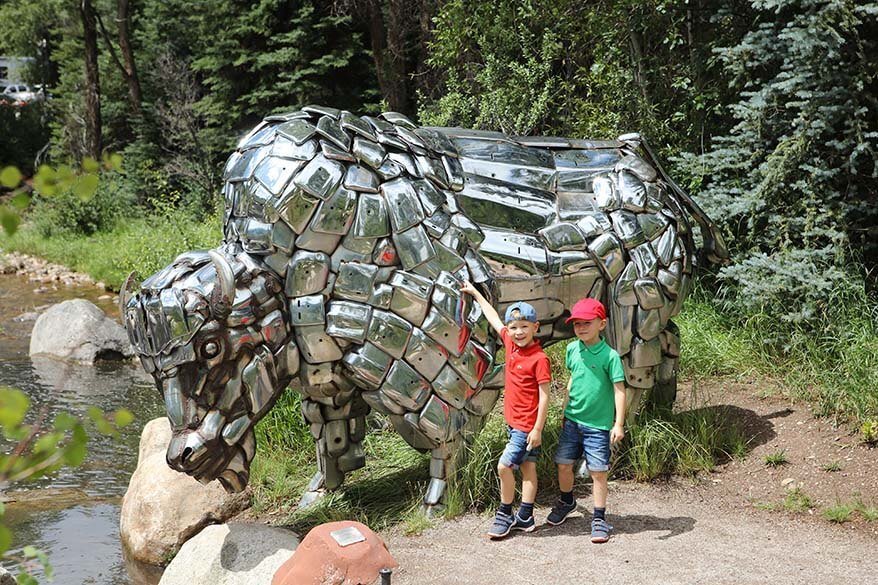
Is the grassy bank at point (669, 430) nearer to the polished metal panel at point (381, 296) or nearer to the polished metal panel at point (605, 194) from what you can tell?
the polished metal panel at point (381, 296)

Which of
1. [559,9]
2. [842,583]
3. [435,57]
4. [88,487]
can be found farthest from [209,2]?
[842,583]

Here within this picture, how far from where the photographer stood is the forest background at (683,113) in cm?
760

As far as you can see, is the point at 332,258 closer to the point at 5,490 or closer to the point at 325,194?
the point at 325,194

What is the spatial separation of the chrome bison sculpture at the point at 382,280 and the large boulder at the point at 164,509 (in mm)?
657

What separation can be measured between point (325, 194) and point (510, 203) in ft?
4.06

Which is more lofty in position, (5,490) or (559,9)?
(559,9)

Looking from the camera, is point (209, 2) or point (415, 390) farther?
point (209, 2)

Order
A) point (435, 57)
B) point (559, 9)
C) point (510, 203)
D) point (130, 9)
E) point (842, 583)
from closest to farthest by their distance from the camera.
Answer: point (842, 583) → point (510, 203) → point (559, 9) → point (435, 57) → point (130, 9)

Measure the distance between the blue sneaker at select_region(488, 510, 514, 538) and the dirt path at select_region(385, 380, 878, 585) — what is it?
5 centimetres

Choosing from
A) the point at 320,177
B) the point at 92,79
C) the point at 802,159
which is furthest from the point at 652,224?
the point at 92,79

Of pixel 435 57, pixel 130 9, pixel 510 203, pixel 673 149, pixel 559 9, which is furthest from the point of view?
pixel 130 9

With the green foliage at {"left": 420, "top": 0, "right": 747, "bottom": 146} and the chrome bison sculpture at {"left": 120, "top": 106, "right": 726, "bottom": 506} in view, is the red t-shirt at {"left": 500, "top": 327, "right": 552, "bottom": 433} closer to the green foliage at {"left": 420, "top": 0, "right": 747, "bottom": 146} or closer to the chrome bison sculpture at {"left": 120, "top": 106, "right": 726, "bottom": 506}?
the chrome bison sculpture at {"left": 120, "top": 106, "right": 726, "bottom": 506}

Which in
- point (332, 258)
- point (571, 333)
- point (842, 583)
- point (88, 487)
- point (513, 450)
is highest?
point (332, 258)

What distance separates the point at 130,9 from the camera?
24.5m
